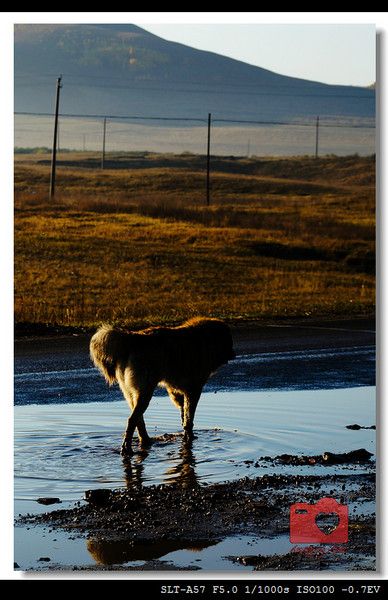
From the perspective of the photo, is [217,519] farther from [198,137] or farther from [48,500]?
[198,137]

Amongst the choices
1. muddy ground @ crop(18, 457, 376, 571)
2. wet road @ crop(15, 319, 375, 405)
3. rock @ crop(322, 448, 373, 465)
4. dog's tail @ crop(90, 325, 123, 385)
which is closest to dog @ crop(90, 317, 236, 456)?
dog's tail @ crop(90, 325, 123, 385)

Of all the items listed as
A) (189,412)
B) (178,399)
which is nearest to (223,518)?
(189,412)

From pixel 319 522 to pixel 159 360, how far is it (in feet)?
9.71

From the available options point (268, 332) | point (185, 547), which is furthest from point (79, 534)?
point (268, 332)

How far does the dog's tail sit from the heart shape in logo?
2.55 meters

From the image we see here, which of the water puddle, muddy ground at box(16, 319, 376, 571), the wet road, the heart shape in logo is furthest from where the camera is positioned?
the wet road

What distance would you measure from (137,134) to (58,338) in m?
112

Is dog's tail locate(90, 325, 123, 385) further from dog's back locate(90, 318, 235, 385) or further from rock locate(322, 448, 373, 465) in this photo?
rock locate(322, 448, 373, 465)

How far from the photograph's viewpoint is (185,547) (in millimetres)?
7980

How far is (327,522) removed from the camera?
8672 mm

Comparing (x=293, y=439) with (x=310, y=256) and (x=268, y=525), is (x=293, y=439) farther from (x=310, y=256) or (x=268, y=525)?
(x=310, y=256)

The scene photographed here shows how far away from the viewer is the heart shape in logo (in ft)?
27.6

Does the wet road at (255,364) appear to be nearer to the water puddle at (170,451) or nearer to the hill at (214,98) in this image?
the water puddle at (170,451)

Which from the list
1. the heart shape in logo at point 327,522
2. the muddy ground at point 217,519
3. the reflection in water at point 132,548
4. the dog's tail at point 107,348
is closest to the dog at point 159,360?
the dog's tail at point 107,348
